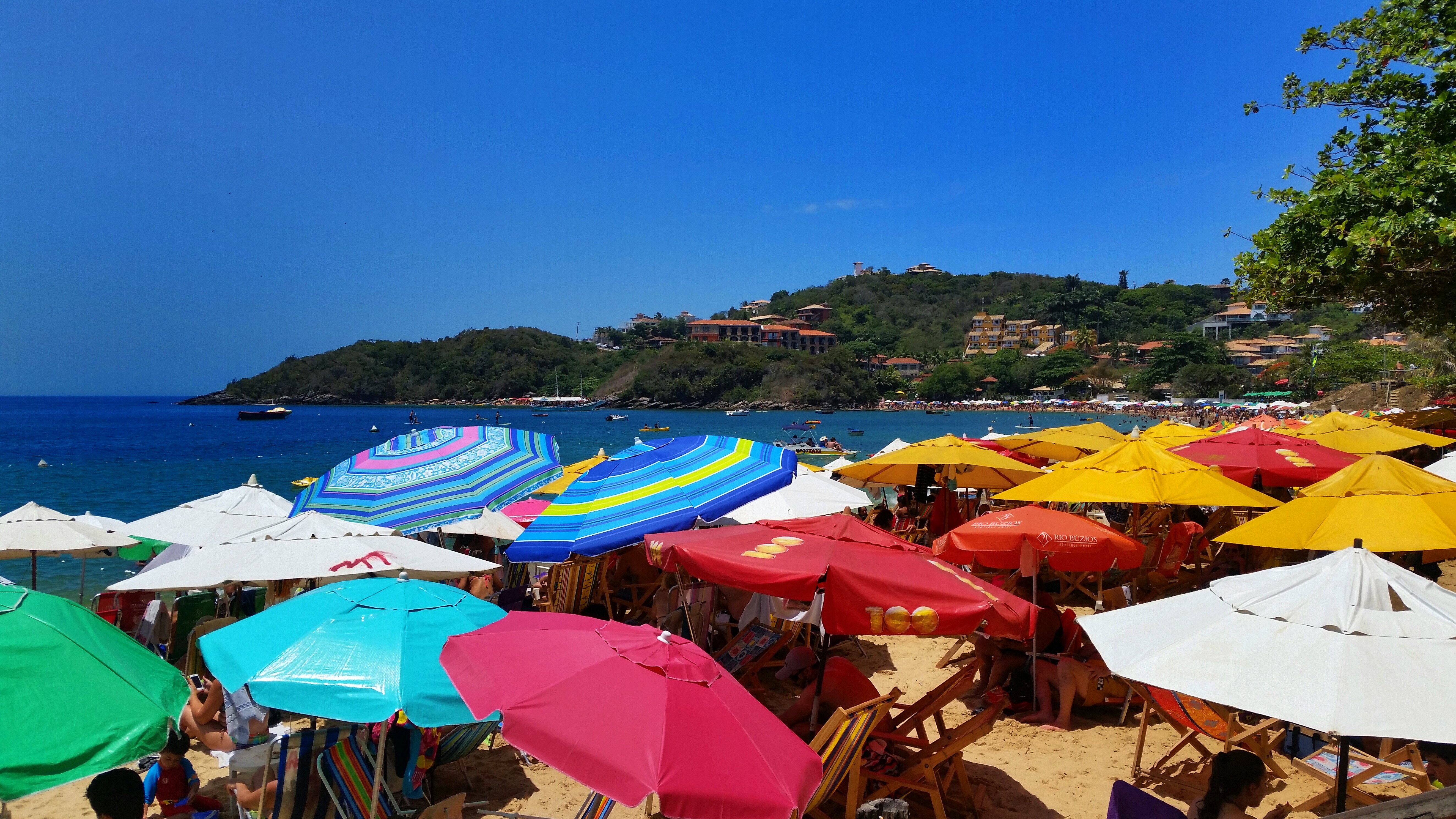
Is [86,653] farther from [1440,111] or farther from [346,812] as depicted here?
[1440,111]

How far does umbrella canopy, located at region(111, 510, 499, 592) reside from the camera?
16.9ft

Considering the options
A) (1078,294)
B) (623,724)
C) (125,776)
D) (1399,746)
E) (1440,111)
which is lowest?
(1399,746)

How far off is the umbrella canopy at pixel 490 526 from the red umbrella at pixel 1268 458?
7178 mm

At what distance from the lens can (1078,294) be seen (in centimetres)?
13400

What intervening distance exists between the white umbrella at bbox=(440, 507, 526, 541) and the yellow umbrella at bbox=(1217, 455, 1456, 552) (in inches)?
258

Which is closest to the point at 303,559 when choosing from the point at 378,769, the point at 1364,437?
the point at 378,769

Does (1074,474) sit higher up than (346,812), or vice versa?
(1074,474)

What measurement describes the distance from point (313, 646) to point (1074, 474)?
6.92 meters

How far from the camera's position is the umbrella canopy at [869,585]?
148 inches

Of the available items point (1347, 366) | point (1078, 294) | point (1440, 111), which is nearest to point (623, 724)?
point (1440, 111)

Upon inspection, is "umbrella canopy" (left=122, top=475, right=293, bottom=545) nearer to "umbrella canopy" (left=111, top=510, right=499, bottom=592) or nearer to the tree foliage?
"umbrella canopy" (left=111, top=510, right=499, bottom=592)

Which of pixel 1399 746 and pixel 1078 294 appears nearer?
pixel 1399 746

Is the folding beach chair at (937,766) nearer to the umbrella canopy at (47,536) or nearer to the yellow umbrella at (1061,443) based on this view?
the umbrella canopy at (47,536)

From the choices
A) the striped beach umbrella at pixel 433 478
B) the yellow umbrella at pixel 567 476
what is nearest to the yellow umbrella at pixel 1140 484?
the yellow umbrella at pixel 567 476
